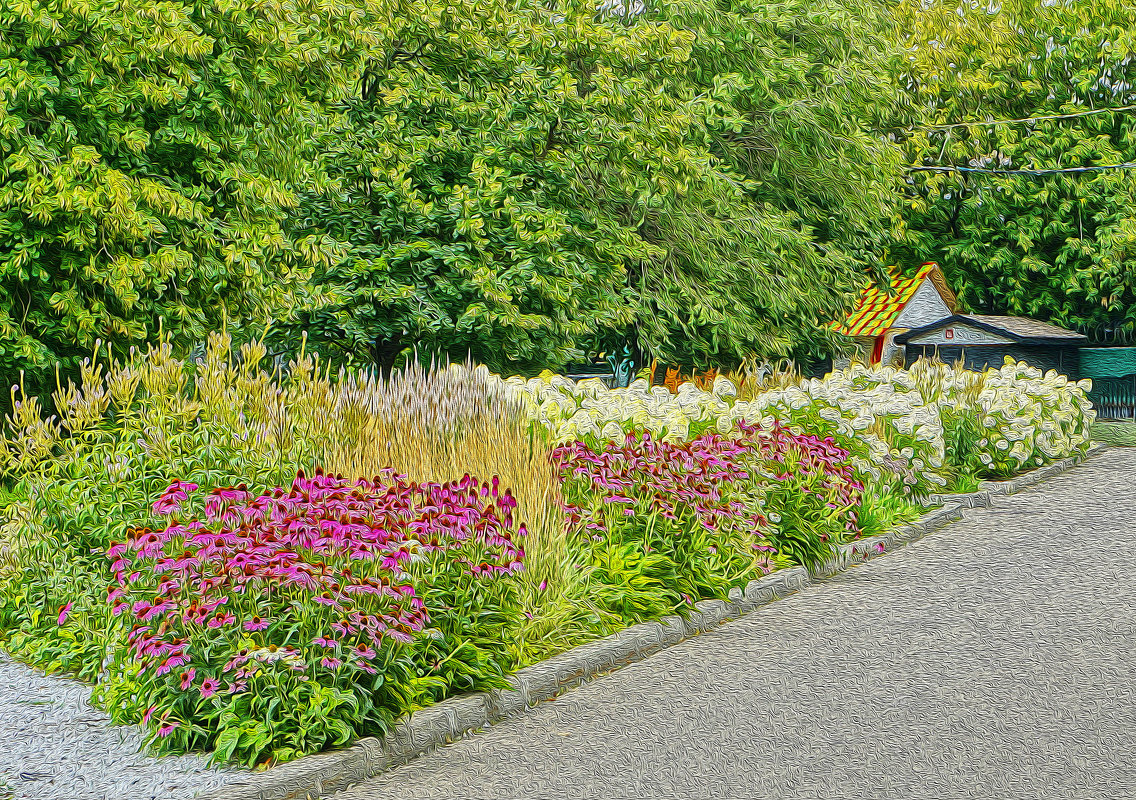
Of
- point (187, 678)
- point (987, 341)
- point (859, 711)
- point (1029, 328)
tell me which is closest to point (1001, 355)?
point (987, 341)

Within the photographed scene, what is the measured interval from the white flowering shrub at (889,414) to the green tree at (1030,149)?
58.1 feet

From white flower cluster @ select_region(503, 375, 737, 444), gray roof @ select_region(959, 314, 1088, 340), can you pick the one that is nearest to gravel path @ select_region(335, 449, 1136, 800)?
white flower cluster @ select_region(503, 375, 737, 444)

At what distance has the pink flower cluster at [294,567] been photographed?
5.81m

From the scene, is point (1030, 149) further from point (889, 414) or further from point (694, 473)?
point (694, 473)

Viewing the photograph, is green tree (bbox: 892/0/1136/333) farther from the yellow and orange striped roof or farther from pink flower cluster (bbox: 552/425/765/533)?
pink flower cluster (bbox: 552/425/765/533)

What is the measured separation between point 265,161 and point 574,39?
6.38m

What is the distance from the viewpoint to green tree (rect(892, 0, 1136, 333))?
3744 cm

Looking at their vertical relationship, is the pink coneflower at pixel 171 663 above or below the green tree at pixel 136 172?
below

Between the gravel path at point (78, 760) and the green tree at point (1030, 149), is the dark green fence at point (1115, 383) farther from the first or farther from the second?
the gravel path at point (78, 760)

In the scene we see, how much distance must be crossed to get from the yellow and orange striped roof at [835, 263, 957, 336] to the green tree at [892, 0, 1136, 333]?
4.30 feet

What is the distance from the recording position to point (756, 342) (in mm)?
22500

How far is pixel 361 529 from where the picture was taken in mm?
6414

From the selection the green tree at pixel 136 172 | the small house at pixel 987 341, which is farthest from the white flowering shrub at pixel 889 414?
the small house at pixel 987 341

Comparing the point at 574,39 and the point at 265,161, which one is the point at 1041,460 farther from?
the point at 265,161
